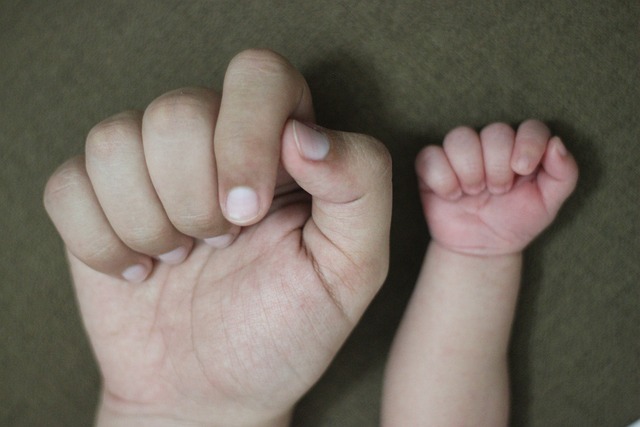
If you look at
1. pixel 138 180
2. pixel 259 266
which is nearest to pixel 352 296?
pixel 259 266

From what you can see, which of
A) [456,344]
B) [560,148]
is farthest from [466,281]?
[560,148]

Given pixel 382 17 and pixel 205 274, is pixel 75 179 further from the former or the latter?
pixel 382 17

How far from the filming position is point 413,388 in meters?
0.72

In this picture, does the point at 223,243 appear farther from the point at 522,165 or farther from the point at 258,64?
the point at 522,165

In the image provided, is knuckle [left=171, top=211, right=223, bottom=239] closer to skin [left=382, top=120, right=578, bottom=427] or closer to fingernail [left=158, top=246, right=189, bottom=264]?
fingernail [left=158, top=246, right=189, bottom=264]

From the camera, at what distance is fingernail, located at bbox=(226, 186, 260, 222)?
48 cm

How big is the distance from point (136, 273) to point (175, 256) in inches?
1.8

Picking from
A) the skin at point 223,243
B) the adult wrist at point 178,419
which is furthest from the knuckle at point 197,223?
the adult wrist at point 178,419

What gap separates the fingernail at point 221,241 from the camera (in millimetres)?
614

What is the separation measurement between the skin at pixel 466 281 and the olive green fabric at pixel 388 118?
1.4 inches

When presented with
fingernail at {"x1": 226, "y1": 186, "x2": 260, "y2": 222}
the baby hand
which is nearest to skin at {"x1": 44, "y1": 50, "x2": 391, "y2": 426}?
fingernail at {"x1": 226, "y1": 186, "x2": 260, "y2": 222}

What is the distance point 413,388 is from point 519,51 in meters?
0.40

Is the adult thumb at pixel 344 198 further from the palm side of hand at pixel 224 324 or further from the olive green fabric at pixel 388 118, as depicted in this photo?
the olive green fabric at pixel 388 118

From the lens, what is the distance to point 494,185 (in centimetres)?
66
